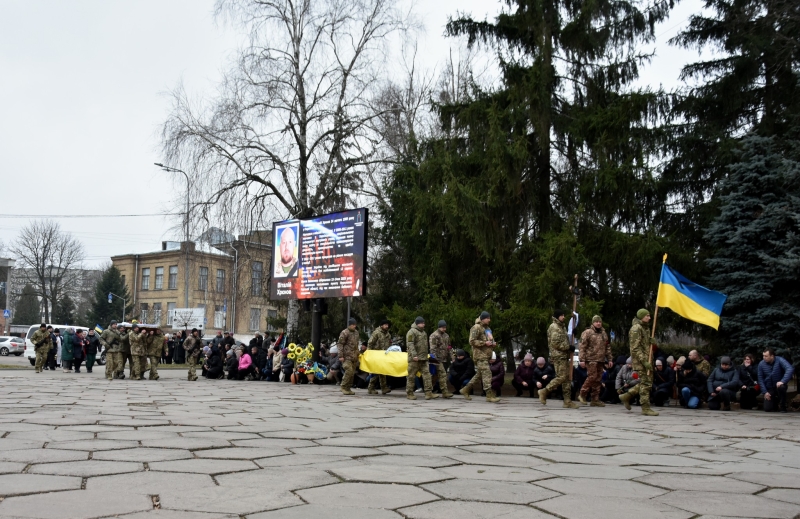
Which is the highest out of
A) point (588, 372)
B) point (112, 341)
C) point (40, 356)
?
point (112, 341)

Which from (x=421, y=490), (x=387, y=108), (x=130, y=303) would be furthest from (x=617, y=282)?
(x=130, y=303)

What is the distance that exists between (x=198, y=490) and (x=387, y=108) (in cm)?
2069

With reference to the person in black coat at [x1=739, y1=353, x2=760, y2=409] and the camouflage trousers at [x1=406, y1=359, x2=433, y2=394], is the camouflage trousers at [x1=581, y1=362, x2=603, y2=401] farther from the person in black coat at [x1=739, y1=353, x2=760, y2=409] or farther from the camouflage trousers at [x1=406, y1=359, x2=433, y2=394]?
the person in black coat at [x1=739, y1=353, x2=760, y2=409]

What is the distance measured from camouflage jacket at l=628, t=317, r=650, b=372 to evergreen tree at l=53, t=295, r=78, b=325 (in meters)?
65.8

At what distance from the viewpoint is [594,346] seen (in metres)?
13.8

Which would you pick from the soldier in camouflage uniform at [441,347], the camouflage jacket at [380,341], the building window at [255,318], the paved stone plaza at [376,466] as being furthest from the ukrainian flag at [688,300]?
the building window at [255,318]

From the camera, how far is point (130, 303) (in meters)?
66.9

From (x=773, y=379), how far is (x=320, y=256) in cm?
1131

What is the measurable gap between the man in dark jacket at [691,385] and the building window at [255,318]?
2009 inches

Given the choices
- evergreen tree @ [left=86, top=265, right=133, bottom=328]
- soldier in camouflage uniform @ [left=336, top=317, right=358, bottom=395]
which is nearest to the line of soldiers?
soldier in camouflage uniform @ [left=336, top=317, right=358, bottom=395]

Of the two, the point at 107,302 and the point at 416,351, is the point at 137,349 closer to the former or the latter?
the point at 416,351

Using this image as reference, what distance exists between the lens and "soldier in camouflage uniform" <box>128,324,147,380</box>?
20.6 meters

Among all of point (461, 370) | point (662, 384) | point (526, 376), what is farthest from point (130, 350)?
point (662, 384)

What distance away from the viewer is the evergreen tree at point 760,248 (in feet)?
53.5
